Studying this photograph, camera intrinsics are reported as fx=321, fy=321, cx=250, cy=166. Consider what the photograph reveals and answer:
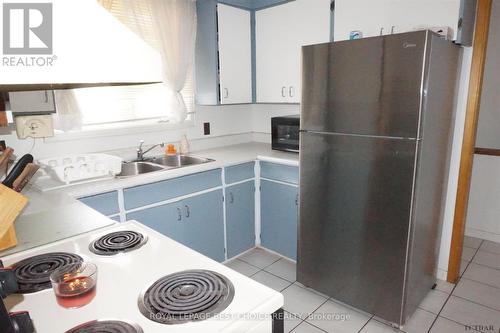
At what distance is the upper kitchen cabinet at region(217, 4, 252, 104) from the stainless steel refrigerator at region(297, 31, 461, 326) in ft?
3.11

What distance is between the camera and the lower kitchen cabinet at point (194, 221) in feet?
6.99

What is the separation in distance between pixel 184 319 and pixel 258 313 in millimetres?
167

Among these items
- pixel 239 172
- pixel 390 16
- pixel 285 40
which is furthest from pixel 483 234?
pixel 285 40

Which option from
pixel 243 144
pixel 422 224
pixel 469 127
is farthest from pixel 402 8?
pixel 243 144

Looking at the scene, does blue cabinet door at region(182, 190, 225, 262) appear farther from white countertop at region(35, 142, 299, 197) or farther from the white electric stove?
the white electric stove

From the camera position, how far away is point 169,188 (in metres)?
2.16

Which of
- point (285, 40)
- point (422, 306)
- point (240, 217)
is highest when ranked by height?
point (285, 40)

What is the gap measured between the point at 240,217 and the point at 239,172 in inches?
15.2

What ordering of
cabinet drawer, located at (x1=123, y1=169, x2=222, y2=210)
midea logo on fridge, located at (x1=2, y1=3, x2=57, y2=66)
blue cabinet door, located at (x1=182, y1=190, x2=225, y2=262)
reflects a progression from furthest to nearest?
1. blue cabinet door, located at (x1=182, y1=190, x2=225, y2=262)
2. cabinet drawer, located at (x1=123, y1=169, x2=222, y2=210)
3. midea logo on fridge, located at (x1=2, y1=3, x2=57, y2=66)

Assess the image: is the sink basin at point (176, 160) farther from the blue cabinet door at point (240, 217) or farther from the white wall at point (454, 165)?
the white wall at point (454, 165)

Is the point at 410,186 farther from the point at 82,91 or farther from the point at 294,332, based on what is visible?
the point at 82,91

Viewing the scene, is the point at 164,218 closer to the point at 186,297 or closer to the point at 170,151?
the point at 170,151

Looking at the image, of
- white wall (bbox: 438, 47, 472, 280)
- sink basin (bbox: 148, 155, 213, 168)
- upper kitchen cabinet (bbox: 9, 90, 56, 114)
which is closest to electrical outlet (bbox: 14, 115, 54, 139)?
upper kitchen cabinet (bbox: 9, 90, 56, 114)

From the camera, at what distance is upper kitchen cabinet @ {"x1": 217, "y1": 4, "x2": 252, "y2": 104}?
2697 mm
